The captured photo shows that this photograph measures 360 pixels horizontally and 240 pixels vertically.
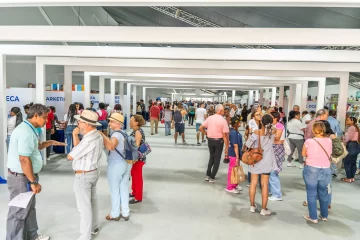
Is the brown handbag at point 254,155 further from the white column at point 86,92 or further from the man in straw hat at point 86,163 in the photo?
the white column at point 86,92

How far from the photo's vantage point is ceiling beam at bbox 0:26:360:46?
147 inches

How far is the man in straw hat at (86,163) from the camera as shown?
283cm

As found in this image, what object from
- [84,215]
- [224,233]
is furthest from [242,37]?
[84,215]

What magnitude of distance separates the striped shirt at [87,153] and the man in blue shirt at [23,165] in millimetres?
365

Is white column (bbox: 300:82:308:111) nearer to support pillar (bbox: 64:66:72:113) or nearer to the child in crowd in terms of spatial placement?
the child in crowd

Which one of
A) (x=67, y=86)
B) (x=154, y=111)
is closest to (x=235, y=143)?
(x=67, y=86)

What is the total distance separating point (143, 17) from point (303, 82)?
7387 millimetres

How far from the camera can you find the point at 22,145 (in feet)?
8.46

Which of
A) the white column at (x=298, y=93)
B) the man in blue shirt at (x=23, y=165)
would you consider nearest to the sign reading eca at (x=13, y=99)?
the man in blue shirt at (x=23, y=165)

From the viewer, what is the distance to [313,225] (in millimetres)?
3707

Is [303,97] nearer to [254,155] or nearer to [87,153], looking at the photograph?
[254,155]

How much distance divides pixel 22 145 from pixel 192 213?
7.77ft

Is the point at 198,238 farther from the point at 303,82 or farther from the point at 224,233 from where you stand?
the point at 303,82

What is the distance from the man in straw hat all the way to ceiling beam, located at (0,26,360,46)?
1.62 m
